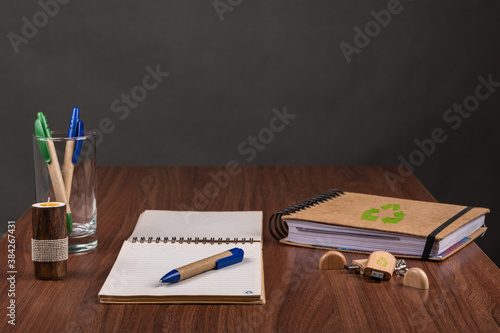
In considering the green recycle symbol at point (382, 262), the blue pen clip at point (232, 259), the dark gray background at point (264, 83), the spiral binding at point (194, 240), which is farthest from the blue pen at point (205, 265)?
the dark gray background at point (264, 83)

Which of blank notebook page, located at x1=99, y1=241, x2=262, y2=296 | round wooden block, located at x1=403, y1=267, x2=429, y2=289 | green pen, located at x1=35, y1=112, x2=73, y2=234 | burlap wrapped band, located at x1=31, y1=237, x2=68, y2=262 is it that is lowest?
round wooden block, located at x1=403, y1=267, x2=429, y2=289

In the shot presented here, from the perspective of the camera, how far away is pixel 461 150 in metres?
2.99

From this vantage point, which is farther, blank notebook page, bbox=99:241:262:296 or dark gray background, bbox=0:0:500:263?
dark gray background, bbox=0:0:500:263

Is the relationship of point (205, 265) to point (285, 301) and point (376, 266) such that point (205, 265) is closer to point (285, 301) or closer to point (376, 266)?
point (285, 301)

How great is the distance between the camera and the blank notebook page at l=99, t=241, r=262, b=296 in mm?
892

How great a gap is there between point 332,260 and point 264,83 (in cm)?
198

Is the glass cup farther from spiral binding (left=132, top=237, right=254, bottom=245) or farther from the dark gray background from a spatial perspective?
the dark gray background

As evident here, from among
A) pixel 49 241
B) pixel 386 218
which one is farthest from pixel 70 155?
pixel 386 218

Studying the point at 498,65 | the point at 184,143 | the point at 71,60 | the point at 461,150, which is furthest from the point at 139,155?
the point at 498,65

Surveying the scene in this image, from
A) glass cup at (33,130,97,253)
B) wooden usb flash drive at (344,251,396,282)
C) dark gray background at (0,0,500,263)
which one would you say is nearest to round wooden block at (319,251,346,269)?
wooden usb flash drive at (344,251,396,282)

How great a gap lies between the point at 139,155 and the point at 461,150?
4.86 ft

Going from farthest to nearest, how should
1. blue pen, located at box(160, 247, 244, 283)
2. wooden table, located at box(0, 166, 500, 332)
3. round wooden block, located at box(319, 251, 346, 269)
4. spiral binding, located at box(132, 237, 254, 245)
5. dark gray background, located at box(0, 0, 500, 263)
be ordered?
dark gray background, located at box(0, 0, 500, 263) < spiral binding, located at box(132, 237, 254, 245) < round wooden block, located at box(319, 251, 346, 269) < blue pen, located at box(160, 247, 244, 283) < wooden table, located at box(0, 166, 500, 332)

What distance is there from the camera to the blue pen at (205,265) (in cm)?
92

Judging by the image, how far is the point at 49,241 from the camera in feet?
3.14
